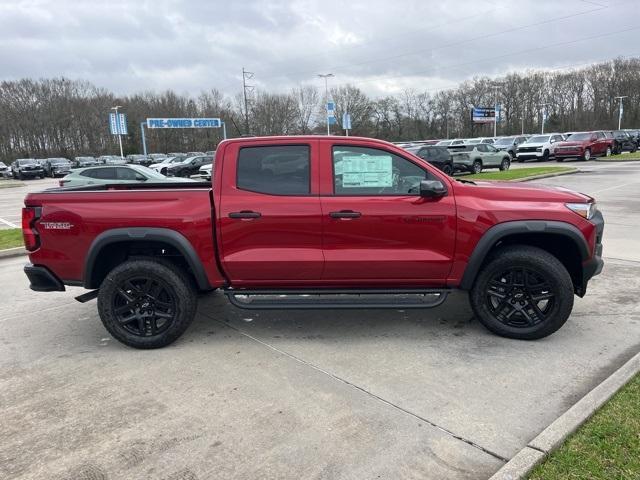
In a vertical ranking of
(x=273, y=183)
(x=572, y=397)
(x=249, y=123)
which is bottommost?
(x=572, y=397)

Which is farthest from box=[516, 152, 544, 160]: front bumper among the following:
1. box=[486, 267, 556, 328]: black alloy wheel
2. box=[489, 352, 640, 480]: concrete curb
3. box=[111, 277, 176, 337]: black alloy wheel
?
box=[111, 277, 176, 337]: black alloy wheel

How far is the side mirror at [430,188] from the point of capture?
4.16m

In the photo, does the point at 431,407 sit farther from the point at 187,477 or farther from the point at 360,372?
the point at 187,477

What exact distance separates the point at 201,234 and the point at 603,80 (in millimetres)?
94740

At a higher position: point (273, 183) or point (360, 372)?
point (273, 183)

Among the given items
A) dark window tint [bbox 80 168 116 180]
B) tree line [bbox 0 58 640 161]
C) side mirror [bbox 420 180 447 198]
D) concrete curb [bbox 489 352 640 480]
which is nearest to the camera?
concrete curb [bbox 489 352 640 480]

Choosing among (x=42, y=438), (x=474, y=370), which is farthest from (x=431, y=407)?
(x=42, y=438)

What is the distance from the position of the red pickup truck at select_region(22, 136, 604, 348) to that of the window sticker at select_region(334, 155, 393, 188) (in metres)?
0.01

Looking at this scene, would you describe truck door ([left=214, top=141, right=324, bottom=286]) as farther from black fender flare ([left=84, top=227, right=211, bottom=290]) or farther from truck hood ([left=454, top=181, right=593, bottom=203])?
truck hood ([left=454, top=181, right=593, bottom=203])

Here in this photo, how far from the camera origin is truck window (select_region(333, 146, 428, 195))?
4375 millimetres

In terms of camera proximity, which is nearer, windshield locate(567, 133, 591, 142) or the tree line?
windshield locate(567, 133, 591, 142)

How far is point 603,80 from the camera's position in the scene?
82062 millimetres

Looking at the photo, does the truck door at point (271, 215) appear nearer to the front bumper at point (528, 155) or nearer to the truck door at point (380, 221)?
the truck door at point (380, 221)

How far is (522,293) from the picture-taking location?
4.43m
